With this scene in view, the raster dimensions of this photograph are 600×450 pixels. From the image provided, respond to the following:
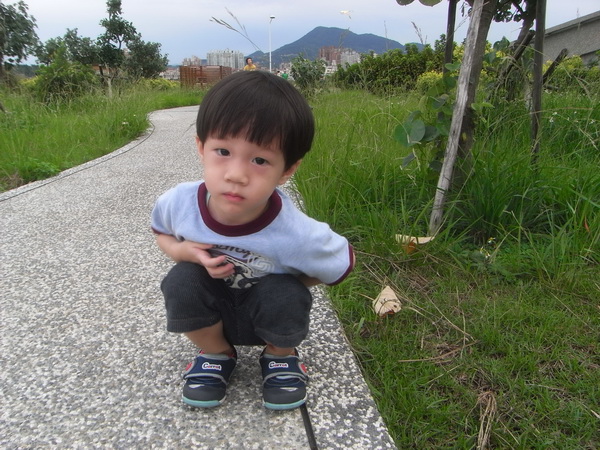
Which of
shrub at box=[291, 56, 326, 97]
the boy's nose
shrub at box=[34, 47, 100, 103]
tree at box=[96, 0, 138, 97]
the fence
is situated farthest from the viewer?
tree at box=[96, 0, 138, 97]

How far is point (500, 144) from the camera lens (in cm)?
260

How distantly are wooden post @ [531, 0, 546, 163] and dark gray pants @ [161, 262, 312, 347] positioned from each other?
1.56 metres

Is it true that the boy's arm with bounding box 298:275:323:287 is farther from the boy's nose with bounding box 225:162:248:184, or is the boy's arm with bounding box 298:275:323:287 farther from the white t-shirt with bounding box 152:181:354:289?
the boy's nose with bounding box 225:162:248:184

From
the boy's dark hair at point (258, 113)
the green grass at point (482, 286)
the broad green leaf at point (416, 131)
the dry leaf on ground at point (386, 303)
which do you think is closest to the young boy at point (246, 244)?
the boy's dark hair at point (258, 113)

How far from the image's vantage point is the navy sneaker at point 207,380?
3.93ft

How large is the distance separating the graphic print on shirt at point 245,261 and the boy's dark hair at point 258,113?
→ 0.25 metres

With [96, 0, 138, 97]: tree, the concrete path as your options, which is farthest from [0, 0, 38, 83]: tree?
the concrete path

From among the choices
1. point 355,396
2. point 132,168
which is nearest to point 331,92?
point 132,168

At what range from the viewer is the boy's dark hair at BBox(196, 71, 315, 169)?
1072mm

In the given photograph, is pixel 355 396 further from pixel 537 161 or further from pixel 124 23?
pixel 124 23

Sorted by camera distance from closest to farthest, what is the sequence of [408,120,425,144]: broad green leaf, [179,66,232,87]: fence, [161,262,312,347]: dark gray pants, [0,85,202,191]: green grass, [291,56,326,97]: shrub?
[161,262,312,347]: dark gray pants, [408,120,425,144]: broad green leaf, [0,85,202,191]: green grass, [291,56,326,97]: shrub, [179,66,232,87]: fence

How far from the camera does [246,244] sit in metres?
1.17

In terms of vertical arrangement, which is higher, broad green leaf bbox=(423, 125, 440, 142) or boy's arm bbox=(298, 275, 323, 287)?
broad green leaf bbox=(423, 125, 440, 142)

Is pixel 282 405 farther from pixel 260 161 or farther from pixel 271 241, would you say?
pixel 260 161
